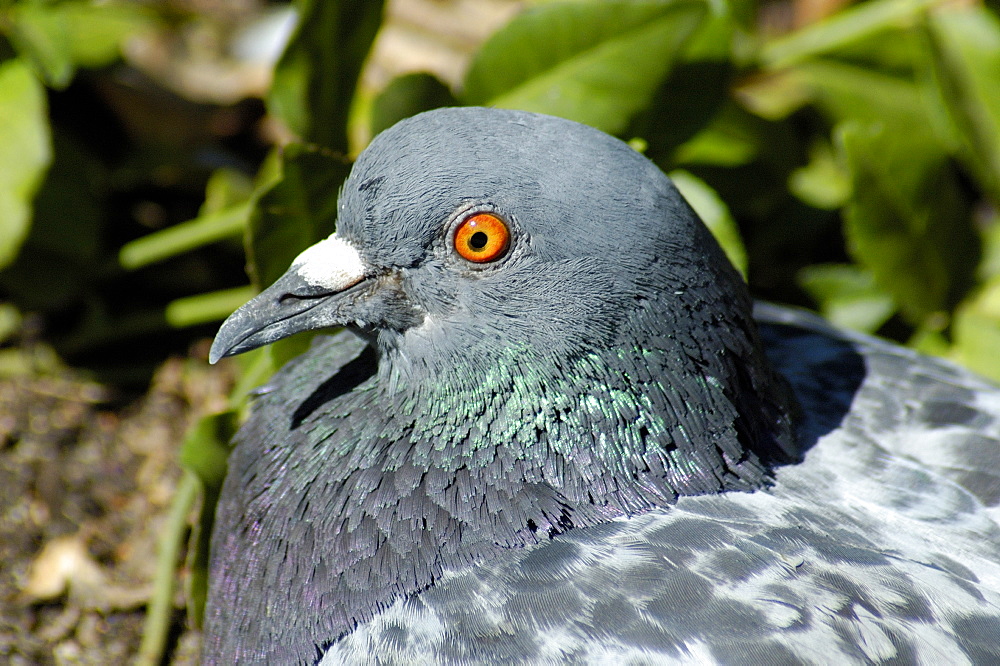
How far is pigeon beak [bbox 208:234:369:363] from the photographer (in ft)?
7.90

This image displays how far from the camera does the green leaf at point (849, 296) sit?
164 inches

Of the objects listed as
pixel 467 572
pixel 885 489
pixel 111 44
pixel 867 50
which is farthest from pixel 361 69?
pixel 867 50

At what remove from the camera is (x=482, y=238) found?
7.54ft

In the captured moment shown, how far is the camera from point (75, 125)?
4.63m

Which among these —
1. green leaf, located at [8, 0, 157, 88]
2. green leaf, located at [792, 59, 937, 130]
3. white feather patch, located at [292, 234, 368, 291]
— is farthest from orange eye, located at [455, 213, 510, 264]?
green leaf, located at [792, 59, 937, 130]

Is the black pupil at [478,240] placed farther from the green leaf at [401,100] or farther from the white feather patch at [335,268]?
the green leaf at [401,100]

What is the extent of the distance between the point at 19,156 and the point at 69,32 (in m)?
0.68

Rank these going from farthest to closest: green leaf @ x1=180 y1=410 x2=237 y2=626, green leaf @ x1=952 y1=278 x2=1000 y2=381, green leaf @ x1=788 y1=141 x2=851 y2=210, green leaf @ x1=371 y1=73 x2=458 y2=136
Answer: green leaf @ x1=788 y1=141 x2=851 y2=210 < green leaf @ x1=952 y1=278 x2=1000 y2=381 < green leaf @ x1=371 y1=73 x2=458 y2=136 < green leaf @ x1=180 y1=410 x2=237 y2=626

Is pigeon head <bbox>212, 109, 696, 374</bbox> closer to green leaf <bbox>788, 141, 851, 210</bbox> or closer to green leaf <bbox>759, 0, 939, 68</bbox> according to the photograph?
green leaf <bbox>788, 141, 851, 210</bbox>

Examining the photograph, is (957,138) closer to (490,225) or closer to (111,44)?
(490,225)

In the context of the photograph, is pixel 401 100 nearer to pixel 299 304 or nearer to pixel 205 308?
pixel 299 304

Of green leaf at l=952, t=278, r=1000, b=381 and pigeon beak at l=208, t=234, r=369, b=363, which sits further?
green leaf at l=952, t=278, r=1000, b=381

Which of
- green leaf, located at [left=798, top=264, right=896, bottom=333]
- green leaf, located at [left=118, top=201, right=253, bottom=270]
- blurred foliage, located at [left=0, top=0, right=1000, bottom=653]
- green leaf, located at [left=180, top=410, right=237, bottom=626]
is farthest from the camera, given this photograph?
green leaf, located at [left=798, top=264, right=896, bottom=333]

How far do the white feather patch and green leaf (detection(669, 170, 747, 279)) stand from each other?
1.34m
